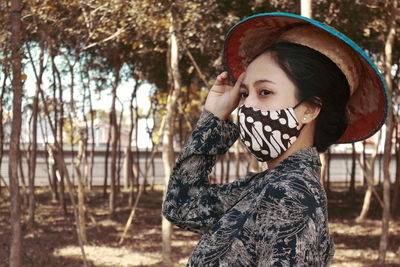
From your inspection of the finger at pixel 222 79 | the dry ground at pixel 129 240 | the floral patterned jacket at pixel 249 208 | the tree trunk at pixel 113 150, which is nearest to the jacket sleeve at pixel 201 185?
the floral patterned jacket at pixel 249 208

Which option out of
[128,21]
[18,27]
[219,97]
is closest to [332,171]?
[128,21]

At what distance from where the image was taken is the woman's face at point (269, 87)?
1500 millimetres

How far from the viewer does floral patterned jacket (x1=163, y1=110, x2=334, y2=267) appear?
1283mm

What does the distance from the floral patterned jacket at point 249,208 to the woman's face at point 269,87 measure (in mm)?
133

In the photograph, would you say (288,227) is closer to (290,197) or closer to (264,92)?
(290,197)

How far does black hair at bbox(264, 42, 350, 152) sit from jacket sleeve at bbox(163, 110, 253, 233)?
0.29 metres

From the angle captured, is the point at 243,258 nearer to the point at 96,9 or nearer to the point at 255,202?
the point at 255,202

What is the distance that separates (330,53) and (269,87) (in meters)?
0.17

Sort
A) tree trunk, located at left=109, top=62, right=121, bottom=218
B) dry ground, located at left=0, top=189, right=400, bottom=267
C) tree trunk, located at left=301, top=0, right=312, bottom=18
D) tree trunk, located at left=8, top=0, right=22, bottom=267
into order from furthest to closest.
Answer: tree trunk, located at left=109, top=62, right=121, bottom=218, dry ground, located at left=0, top=189, right=400, bottom=267, tree trunk, located at left=301, top=0, right=312, bottom=18, tree trunk, located at left=8, top=0, right=22, bottom=267

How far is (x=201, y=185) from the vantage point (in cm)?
177

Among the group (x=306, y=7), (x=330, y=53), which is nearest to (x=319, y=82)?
(x=330, y=53)

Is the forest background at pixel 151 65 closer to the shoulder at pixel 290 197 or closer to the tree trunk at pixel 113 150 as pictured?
the tree trunk at pixel 113 150

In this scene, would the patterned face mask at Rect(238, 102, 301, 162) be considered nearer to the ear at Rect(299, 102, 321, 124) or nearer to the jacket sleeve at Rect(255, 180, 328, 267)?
the ear at Rect(299, 102, 321, 124)

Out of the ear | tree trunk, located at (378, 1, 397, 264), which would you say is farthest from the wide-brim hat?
tree trunk, located at (378, 1, 397, 264)
